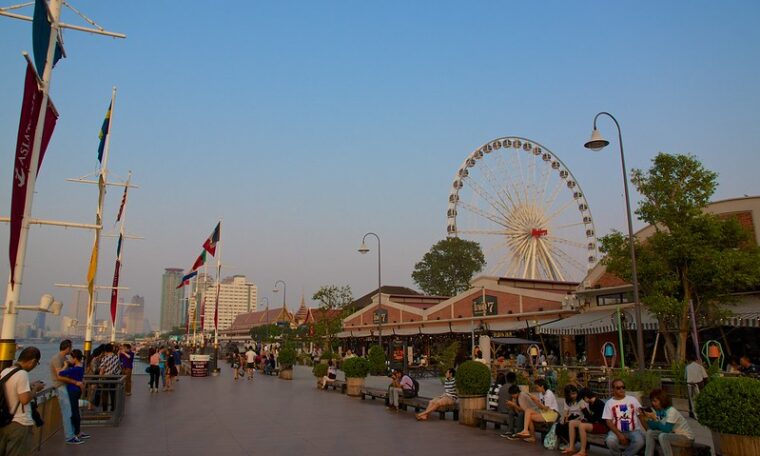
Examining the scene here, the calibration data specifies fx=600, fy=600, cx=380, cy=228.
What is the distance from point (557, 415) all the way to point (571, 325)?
1813 cm

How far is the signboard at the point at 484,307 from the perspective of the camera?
3634cm

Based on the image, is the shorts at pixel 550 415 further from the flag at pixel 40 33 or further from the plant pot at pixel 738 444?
the flag at pixel 40 33

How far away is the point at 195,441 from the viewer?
1062cm

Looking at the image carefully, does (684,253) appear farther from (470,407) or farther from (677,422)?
(677,422)

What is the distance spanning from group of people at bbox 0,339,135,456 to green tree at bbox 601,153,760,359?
52.6ft

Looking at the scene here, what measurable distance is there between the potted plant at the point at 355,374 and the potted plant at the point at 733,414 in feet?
44.3

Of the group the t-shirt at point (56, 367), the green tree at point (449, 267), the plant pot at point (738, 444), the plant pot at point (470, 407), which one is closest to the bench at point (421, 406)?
the plant pot at point (470, 407)

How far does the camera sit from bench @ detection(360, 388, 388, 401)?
18.2 m

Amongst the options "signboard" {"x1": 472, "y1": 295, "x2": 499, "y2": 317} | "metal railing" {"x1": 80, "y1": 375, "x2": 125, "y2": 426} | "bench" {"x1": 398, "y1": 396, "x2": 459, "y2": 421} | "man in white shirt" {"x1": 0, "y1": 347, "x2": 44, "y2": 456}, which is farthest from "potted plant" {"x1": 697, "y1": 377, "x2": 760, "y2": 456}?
"signboard" {"x1": 472, "y1": 295, "x2": 499, "y2": 317}

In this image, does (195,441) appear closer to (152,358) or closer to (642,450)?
Answer: (642,450)

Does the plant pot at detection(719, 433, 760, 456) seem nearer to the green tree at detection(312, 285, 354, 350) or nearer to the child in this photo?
the child

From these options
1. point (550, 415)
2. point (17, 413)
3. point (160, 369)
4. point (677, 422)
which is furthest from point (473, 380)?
point (160, 369)

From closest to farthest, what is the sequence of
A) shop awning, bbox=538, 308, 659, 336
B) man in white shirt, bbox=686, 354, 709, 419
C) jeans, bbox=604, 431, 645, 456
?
jeans, bbox=604, 431, 645, 456
man in white shirt, bbox=686, 354, 709, 419
shop awning, bbox=538, 308, 659, 336

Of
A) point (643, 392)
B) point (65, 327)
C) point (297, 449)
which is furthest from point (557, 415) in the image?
point (65, 327)
